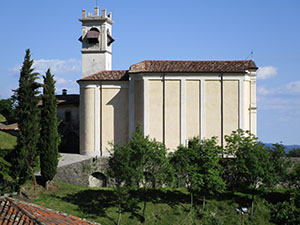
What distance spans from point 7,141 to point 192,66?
20229 millimetres

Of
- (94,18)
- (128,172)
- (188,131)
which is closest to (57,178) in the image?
(128,172)

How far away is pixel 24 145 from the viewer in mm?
31344

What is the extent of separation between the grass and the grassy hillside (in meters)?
10.3

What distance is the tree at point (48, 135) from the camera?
3275 cm

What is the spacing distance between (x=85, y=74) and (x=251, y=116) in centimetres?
1929

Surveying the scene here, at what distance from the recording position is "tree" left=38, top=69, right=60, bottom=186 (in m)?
32.8

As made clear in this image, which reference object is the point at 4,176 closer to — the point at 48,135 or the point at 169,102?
the point at 48,135

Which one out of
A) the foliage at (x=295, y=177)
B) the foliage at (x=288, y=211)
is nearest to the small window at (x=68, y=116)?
the foliage at (x=288, y=211)

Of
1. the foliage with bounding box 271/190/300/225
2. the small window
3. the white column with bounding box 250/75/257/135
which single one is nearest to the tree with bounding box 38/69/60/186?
the small window

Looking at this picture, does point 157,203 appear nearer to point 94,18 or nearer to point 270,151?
point 270,151

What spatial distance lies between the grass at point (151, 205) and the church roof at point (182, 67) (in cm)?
1224

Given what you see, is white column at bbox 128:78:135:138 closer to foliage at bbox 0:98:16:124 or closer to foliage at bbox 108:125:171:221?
foliage at bbox 108:125:171:221

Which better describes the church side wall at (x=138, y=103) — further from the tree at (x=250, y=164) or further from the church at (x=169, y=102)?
the tree at (x=250, y=164)

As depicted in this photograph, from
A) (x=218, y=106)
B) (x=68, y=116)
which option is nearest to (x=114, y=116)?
(x=68, y=116)
